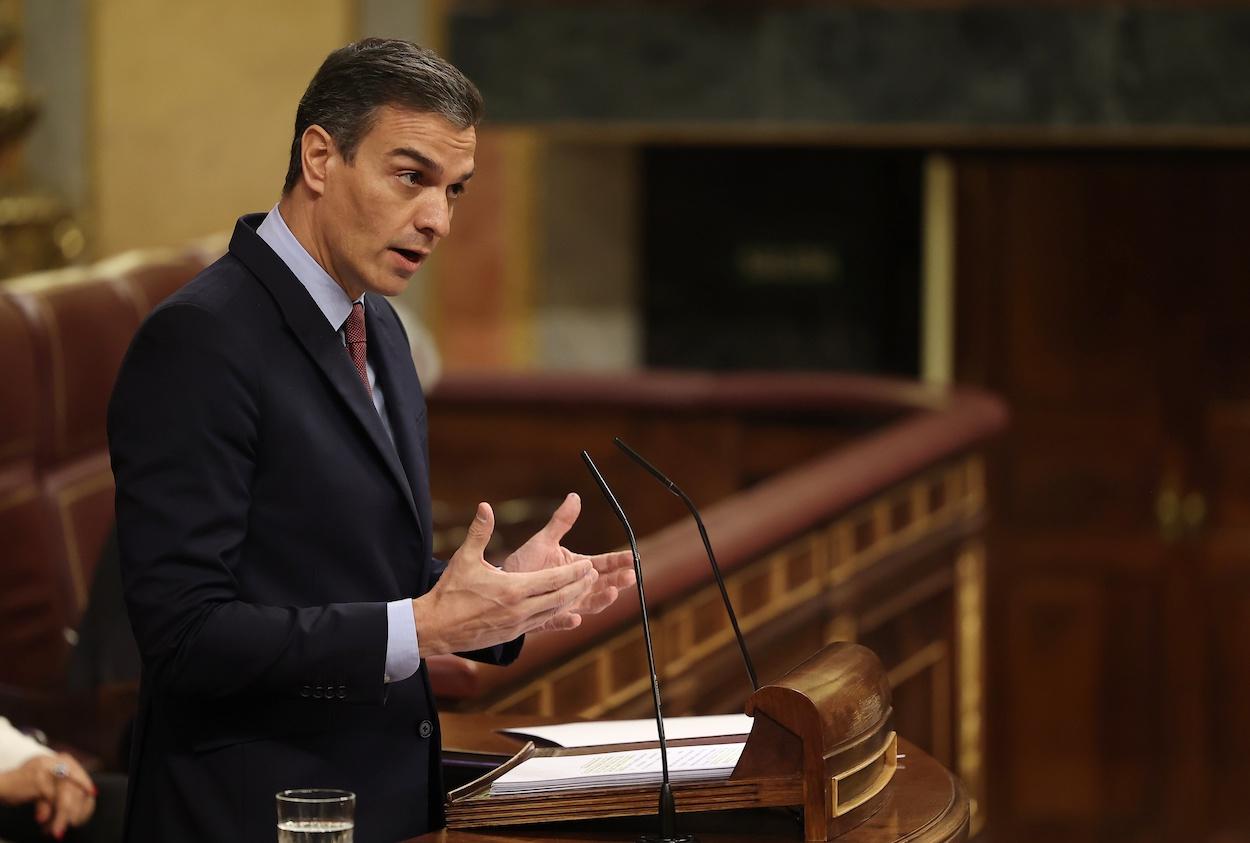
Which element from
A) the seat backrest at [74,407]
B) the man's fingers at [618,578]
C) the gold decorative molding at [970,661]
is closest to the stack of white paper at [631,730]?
the man's fingers at [618,578]

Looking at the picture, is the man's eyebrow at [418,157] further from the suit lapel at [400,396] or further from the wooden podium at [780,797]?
the wooden podium at [780,797]

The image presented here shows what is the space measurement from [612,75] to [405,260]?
4.52 m

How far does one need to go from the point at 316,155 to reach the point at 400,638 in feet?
1.53

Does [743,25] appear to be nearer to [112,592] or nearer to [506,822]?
[112,592]

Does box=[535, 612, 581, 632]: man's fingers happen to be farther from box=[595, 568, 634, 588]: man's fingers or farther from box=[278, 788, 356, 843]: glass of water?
box=[278, 788, 356, 843]: glass of water

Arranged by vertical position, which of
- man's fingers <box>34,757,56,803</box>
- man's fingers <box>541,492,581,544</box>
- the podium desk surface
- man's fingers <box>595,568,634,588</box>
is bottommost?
man's fingers <box>34,757,56,803</box>

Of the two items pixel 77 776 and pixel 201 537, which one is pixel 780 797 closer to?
pixel 201 537

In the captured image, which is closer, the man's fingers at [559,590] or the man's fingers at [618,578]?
the man's fingers at [559,590]

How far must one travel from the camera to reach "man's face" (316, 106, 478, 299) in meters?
1.81

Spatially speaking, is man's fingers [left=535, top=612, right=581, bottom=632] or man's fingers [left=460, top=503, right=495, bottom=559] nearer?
man's fingers [left=460, top=503, right=495, bottom=559]

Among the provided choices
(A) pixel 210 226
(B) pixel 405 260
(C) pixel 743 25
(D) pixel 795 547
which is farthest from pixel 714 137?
(B) pixel 405 260

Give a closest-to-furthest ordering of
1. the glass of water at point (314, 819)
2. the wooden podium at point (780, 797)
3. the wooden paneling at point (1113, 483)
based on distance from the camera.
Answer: the glass of water at point (314, 819)
the wooden podium at point (780, 797)
the wooden paneling at point (1113, 483)

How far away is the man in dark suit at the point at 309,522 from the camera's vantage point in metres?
1.71

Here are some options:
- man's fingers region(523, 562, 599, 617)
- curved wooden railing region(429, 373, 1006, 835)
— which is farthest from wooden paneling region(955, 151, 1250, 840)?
man's fingers region(523, 562, 599, 617)
